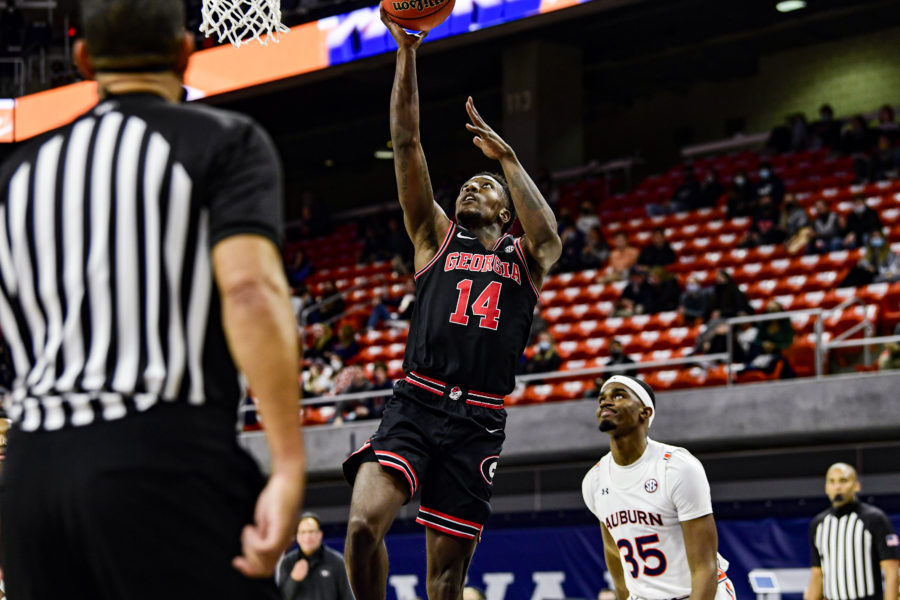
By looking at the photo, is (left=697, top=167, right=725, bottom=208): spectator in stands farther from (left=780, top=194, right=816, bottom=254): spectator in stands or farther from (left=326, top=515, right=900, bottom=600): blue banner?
(left=326, top=515, right=900, bottom=600): blue banner

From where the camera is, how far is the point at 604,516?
7.56m

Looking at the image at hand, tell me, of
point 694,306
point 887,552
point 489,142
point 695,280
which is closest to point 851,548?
point 887,552

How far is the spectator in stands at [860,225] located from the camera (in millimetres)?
17781

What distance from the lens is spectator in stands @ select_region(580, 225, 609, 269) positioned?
68.7 ft

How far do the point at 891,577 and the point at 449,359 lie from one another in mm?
6398

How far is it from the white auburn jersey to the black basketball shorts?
4.51ft

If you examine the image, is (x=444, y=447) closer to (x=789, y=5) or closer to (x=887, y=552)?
(x=887, y=552)

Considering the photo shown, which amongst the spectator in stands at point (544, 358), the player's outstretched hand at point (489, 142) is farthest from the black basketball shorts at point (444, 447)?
the spectator in stands at point (544, 358)

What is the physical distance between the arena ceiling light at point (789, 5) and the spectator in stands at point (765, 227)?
5.40 metres

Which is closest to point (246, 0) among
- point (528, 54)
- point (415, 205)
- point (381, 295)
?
point (415, 205)

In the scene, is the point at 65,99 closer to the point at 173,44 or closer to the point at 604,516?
the point at 604,516

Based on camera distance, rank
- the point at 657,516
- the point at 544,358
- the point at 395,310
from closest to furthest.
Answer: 1. the point at 657,516
2. the point at 544,358
3. the point at 395,310

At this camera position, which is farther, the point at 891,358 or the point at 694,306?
the point at 694,306

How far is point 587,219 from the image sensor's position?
72.7 feet
